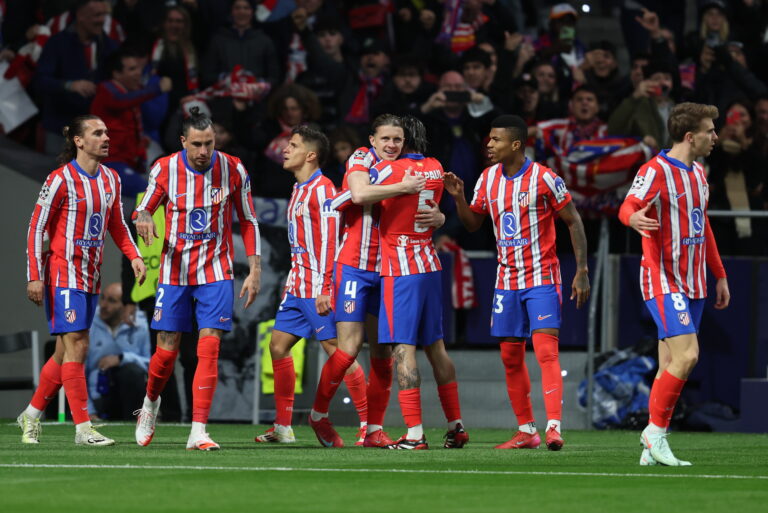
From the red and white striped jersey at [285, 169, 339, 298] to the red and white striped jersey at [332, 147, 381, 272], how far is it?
51 centimetres

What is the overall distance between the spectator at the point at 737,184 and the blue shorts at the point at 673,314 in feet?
21.9

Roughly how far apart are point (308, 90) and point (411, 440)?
726 centimetres

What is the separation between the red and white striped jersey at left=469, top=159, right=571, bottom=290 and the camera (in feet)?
35.2

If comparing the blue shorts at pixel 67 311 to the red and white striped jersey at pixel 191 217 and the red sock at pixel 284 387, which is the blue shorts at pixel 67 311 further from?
the red sock at pixel 284 387

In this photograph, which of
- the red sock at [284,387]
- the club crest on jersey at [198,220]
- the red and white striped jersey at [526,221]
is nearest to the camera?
the club crest on jersey at [198,220]

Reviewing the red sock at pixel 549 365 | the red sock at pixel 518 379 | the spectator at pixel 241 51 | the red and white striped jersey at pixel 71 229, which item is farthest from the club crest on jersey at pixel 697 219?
the spectator at pixel 241 51

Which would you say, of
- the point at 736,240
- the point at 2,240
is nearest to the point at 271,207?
the point at 2,240

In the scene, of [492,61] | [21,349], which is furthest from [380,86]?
[21,349]

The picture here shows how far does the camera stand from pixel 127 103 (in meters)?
16.9

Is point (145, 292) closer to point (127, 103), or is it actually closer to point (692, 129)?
point (127, 103)

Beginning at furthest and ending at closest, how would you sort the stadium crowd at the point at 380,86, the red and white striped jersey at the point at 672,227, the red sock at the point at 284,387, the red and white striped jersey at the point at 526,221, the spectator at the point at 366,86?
the spectator at the point at 366,86 < the stadium crowd at the point at 380,86 < the red sock at the point at 284,387 < the red and white striped jersey at the point at 526,221 < the red and white striped jersey at the point at 672,227

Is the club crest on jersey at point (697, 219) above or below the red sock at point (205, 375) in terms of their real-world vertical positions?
above

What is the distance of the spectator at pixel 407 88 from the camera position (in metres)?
17.3

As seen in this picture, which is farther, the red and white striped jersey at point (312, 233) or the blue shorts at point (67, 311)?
the red and white striped jersey at point (312, 233)
